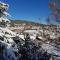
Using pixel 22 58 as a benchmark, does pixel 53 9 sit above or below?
above

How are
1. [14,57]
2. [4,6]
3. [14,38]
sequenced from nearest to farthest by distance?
[14,57], [14,38], [4,6]

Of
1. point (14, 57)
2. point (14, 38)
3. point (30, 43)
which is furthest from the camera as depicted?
point (14, 38)

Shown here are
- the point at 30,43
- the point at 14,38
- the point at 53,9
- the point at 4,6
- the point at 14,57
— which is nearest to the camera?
the point at 53,9

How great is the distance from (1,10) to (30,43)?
3169 millimetres

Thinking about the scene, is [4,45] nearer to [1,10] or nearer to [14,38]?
[14,38]

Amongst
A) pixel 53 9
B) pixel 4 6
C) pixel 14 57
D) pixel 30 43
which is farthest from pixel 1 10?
pixel 53 9

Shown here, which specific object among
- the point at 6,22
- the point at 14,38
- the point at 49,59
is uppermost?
the point at 6,22

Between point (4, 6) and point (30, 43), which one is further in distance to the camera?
point (4, 6)

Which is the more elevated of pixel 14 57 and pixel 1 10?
pixel 1 10

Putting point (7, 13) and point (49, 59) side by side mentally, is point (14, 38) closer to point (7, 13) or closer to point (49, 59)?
point (7, 13)

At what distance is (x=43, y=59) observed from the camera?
8547 millimetres

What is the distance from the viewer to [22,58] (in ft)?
28.3

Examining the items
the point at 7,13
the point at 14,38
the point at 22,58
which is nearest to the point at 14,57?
the point at 22,58

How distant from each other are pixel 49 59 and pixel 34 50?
771mm
